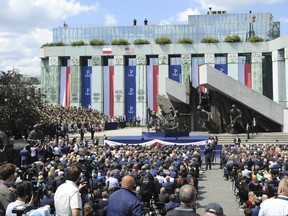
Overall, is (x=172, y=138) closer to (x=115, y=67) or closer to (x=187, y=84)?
(x=187, y=84)

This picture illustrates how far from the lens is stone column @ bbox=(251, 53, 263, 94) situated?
168 ft

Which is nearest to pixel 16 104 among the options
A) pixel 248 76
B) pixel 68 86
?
pixel 68 86

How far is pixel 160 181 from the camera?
12.6m

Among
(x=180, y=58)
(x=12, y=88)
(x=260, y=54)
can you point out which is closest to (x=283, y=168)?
(x=12, y=88)

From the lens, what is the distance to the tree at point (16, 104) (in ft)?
96.4

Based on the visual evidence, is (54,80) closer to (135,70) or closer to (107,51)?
(107,51)

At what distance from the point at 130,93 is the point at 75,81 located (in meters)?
7.22

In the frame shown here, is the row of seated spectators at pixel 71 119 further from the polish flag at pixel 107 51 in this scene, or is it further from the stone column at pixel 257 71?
the stone column at pixel 257 71

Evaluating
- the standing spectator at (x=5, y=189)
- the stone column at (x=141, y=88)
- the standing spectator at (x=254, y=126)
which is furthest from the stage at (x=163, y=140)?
the stone column at (x=141, y=88)

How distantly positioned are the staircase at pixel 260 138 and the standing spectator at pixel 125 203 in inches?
1028

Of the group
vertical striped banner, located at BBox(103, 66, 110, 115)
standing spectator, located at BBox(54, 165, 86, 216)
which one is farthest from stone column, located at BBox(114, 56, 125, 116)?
standing spectator, located at BBox(54, 165, 86, 216)

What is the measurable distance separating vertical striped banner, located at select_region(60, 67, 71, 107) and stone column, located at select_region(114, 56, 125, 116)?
595 centimetres

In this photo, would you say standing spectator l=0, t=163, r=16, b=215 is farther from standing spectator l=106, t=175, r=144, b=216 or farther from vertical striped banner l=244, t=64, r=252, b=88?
vertical striped banner l=244, t=64, r=252, b=88

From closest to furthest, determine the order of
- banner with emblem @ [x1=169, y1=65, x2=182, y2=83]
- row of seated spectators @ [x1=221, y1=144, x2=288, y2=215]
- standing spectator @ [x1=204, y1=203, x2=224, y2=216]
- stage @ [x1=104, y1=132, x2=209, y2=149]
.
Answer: standing spectator @ [x1=204, y1=203, x2=224, y2=216] < row of seated spectators @ [x1=221, y1=144, x2=288, y2=215] < stage @ [x1=104, y1=132, x2=209, y2=149] < banner with emblem @ [x1=169, y1=65, x2=182, y2=83]
